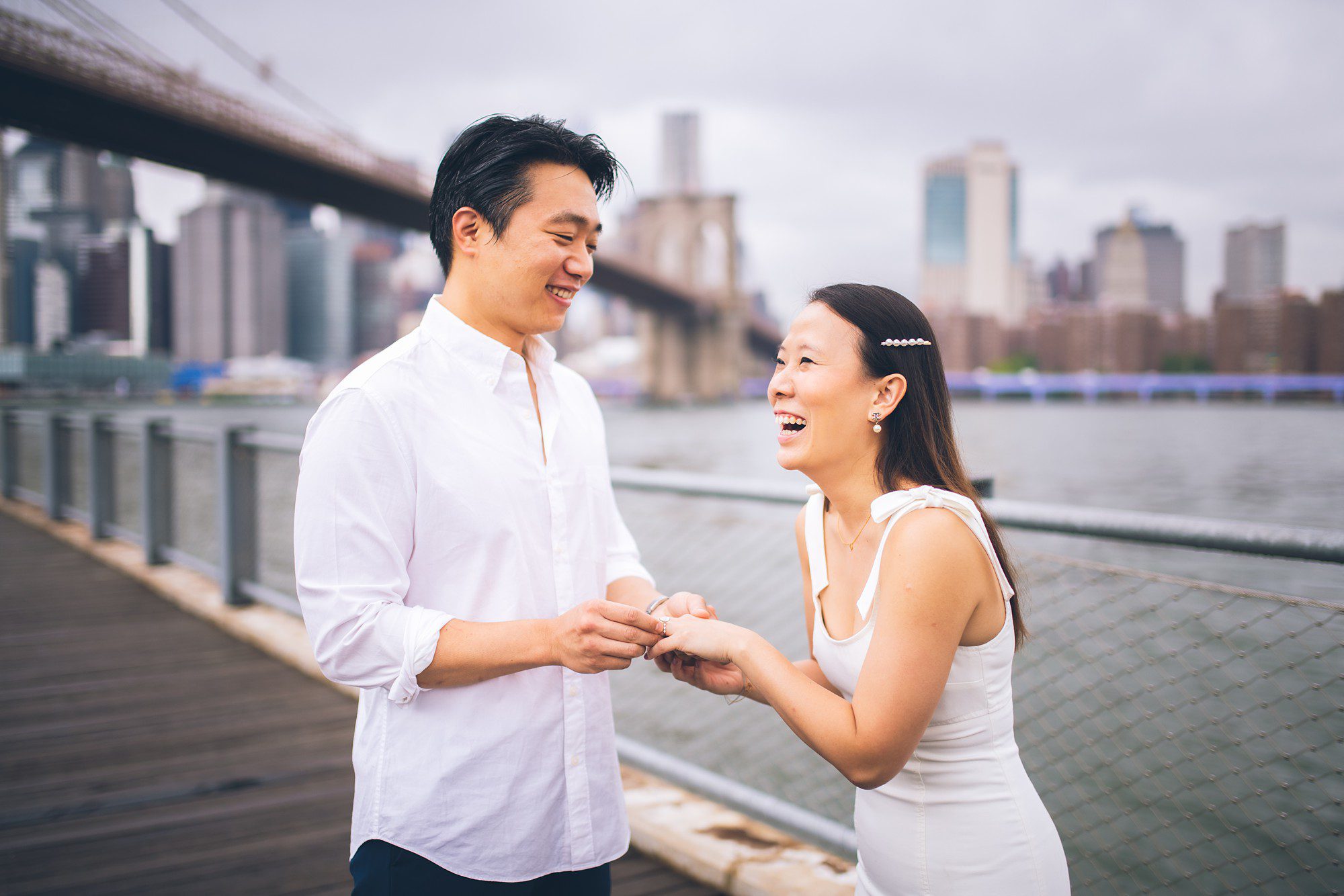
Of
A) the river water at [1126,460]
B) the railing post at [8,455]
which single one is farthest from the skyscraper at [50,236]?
the railing post at [8,455]

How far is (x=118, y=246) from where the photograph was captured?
37062mm

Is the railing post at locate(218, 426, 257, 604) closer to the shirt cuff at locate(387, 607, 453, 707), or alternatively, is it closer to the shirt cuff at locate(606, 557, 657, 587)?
the shirt cuff at locate(606, 557, 657, 587)

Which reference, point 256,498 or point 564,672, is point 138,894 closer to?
point 564,672

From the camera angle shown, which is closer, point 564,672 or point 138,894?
point 564,672

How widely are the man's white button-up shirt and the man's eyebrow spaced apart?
0.61 ft

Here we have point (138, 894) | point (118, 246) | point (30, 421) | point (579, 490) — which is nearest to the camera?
point (579, 490)

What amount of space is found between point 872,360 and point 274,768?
7.44ft

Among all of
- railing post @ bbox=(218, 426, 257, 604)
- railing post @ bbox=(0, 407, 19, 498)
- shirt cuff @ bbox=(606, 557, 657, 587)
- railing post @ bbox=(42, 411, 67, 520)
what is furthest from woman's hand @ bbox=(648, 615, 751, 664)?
railing post @ bbox=(0, 407, 19, 498)

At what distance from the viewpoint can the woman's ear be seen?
Answer: 1226 millimetres

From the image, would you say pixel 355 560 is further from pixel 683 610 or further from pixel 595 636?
pixel 683 610

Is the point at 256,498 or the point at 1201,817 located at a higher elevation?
the point at 256,498

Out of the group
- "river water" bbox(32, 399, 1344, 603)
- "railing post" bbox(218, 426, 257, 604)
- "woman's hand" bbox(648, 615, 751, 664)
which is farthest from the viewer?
"river water" bbox(32, 399, 1344, 603)

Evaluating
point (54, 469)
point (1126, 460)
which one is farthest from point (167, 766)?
point (1126, 460)

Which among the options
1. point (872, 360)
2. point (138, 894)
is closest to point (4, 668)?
point (138, 894)
